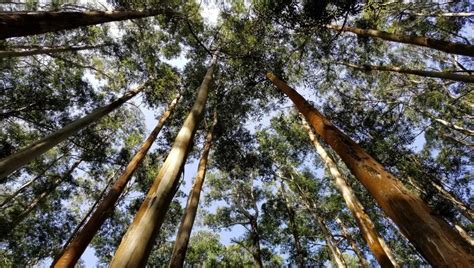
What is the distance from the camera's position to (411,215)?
2.48m

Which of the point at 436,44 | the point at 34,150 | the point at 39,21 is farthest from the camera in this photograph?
the point at 436,44

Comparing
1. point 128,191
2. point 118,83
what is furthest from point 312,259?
point 118,83

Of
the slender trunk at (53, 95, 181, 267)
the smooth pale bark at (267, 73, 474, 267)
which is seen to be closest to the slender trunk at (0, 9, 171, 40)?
the slender trunk at (53, 95, 181, 267)

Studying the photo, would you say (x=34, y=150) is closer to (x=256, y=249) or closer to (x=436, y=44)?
(x=436, y=44)

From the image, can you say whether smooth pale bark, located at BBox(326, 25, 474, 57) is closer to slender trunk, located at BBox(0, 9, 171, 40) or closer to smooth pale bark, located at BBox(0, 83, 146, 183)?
slender trunk, located at BBox(0, 9, 171, 40)

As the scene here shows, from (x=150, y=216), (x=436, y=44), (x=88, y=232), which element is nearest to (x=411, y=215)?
(x=150, y=216)

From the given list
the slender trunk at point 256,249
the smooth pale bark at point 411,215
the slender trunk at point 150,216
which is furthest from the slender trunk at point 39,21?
the slender trunk at point 256,249

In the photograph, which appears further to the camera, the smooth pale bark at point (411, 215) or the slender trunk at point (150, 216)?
the smooth pale bark at point (411, 215)

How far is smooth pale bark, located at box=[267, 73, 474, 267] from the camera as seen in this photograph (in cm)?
209

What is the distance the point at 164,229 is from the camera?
18.5 meters

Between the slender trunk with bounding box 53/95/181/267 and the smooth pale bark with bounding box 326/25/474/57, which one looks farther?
the slender trunk with bounding box 53/95/181/267

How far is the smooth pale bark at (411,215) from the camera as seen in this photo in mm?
2092

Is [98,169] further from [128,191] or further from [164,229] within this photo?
[164,229]

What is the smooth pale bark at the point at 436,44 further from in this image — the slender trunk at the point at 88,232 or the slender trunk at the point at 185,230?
the slender trunk at the point at 88,232
